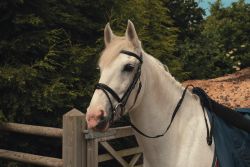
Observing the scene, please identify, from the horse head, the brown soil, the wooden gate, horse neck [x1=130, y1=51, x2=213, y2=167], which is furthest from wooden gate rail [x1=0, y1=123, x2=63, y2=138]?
the brown soil

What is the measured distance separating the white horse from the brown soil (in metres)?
7.78

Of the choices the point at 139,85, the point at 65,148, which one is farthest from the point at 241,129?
the point at 65,148

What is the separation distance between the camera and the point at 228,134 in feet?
11.4

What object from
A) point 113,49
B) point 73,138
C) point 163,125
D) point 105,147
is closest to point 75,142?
point 73,138

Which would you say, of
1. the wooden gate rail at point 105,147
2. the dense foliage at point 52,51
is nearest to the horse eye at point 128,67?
the wooden gate rail at point 105,147

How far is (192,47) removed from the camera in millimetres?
14453

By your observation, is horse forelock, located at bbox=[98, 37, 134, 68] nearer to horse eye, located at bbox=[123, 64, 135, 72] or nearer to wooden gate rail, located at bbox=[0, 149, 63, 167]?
horse eye, located at bbox=[123, 64, 135, 72]

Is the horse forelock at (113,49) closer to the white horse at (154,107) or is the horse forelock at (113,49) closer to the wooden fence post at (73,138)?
the white horse at (154,107)

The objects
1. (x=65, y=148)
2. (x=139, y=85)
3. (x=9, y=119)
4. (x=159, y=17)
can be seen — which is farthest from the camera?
(x=159, y=17)

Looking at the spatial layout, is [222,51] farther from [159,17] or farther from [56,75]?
[56,75]

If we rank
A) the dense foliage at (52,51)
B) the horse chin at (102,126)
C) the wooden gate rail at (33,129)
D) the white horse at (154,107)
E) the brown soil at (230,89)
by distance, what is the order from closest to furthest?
the horse chin at (102,126), the white horse at (154,107), the wooden gate rail at (33,129), the dense foliage at (52,51), the brown soil at (230,89)

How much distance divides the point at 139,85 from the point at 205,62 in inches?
468

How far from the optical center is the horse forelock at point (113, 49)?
312 centimetres

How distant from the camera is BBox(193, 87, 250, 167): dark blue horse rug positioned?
3.31 m
